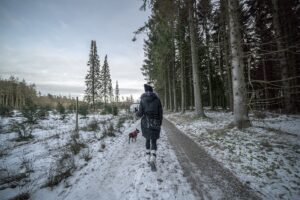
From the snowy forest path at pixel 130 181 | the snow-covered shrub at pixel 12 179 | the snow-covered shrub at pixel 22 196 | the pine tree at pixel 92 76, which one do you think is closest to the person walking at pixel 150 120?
the snowy forest path at pixel 130 181

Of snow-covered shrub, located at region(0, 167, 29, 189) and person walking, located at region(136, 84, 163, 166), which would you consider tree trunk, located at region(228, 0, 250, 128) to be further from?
snow-covered shrub, located at region(0, 167, 29, 189)

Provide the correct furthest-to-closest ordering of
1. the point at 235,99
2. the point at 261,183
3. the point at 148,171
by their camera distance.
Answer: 1. the point at 235,99
2. the point at 148,171
3. the point at 261,183

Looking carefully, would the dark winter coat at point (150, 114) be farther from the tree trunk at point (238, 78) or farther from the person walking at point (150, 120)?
the tree trunk at point (238, 78)

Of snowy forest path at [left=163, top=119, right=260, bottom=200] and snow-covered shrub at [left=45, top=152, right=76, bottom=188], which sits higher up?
snow-covered shrub at [left=45, top=152, right=76, bottom=188]

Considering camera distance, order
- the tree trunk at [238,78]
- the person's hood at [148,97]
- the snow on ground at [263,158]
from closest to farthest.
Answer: the snow on ground at [263,158]
the person's hood at [148,97]
the tree trunk at [238,78]

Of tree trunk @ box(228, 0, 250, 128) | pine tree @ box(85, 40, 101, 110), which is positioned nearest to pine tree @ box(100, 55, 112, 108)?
pine tree @ box(85, 40, 101, 110)

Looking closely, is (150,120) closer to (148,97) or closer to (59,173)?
(148,97)

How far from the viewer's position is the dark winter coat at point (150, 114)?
13.8 feet

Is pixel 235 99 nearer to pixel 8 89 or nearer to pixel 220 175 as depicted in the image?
pixel 220 175

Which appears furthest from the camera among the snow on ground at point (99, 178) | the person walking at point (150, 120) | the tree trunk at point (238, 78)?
the tree trunk at point (238, 78)

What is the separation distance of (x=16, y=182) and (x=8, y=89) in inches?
3145

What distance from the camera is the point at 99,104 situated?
3619 cm

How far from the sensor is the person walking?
13.8 feet

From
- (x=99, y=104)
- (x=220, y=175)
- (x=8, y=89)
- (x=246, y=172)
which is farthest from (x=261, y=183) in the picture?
(x=8, y=89)
